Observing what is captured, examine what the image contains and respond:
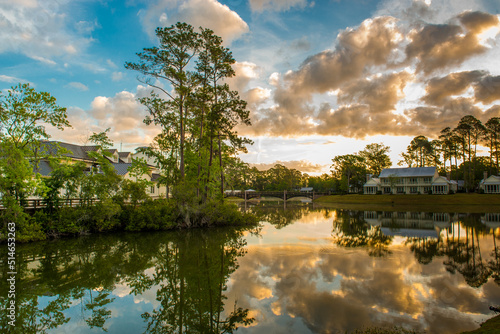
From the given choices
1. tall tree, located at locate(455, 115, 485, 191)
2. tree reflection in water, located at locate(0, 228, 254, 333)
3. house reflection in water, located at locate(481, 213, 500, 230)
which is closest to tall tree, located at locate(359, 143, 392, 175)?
tall tree, located at locate(455, 115, 485, 191)

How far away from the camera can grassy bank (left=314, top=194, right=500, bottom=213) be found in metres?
45.6

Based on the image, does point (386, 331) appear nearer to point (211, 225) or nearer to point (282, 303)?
point (282, 303)

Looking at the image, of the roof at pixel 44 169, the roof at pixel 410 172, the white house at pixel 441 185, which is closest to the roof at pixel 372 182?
the roof at pixel 410 172

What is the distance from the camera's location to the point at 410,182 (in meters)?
72.5

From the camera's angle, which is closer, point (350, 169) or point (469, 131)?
point (469, 131)

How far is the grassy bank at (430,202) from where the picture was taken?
45575 millimetres

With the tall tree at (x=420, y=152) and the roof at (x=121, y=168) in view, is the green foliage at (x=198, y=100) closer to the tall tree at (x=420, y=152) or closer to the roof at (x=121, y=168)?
the roof at (x=121, y=168)

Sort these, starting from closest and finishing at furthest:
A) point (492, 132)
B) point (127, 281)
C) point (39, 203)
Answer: point (127, 281) < point (39, 203) < point (492, 132)

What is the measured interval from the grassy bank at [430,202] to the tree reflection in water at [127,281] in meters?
42.6

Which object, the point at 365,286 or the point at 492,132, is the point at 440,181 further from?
the point at 365,286

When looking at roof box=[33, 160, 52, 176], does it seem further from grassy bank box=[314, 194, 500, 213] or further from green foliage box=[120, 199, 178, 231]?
grassy bank box=[314, 194, 500, 213]

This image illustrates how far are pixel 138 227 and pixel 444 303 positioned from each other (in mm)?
22059

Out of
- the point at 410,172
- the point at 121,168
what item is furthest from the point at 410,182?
the point at 121,168

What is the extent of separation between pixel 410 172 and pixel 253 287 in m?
75.1
